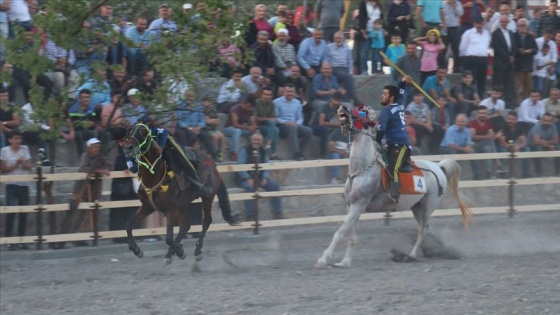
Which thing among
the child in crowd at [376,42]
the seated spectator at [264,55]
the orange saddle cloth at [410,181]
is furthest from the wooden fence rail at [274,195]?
the child in crowd at [376,42]

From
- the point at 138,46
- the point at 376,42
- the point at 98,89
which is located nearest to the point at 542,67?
the point at 376,42

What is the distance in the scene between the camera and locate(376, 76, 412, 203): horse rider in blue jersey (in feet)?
48.6

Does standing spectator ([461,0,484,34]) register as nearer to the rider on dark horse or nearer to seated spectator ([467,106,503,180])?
seated spectator ([467,106,503,180])

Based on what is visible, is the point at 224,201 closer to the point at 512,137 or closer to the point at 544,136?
the point at 512,137

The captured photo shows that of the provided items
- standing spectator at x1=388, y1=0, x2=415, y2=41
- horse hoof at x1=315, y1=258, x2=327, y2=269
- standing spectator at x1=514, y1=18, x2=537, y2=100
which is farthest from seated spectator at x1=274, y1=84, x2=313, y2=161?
standing spectator at x1=514, y1=18, x2=537, y2=100

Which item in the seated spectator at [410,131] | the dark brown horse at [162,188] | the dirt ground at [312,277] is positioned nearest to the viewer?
the dirt ground at [312,277]

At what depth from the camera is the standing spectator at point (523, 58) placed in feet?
70.9

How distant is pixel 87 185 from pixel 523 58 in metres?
9.78

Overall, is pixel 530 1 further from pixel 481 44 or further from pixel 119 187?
pixel 119 187

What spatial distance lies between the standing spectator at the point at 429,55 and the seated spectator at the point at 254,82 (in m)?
3.49

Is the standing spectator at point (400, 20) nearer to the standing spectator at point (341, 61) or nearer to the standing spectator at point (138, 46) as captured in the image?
the standing spectator at point (341, 61)

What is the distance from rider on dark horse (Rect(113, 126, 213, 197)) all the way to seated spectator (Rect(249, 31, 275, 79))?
454 centimetres

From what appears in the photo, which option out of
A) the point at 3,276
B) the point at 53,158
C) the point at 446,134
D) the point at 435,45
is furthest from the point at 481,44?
the point at 3,276

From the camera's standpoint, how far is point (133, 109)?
1658cm
